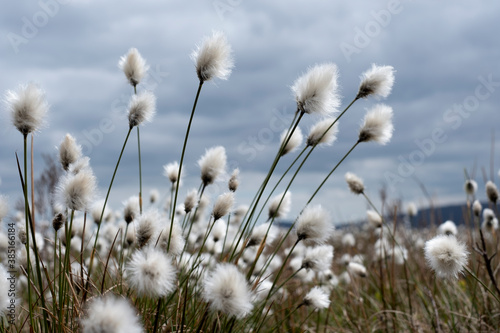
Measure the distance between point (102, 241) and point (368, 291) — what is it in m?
2.62

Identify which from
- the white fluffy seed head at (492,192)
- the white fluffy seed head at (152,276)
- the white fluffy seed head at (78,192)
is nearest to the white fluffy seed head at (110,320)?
the white fluffy seed head at (152,276)

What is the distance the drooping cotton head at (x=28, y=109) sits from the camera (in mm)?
1805

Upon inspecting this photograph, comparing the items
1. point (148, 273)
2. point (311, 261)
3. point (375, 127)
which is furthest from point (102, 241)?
point (148, 273)

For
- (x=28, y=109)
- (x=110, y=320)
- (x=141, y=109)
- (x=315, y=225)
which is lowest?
(x=110, y=320)

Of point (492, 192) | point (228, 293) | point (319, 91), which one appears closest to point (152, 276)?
point (228, 293)

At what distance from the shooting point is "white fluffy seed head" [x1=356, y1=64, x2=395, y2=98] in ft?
7.05

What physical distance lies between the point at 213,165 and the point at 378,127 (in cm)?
76

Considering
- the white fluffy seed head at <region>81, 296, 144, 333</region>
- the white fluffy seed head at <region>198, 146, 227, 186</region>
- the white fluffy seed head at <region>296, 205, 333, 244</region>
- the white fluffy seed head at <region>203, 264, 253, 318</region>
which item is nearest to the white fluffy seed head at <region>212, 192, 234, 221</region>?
the white fluffy seed head at <region>198, 146, 227, 186</region>

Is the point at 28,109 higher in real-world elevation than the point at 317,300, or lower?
higher

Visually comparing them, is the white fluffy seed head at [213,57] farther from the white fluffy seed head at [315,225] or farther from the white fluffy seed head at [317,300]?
the white fluffy seed head at [317,300]

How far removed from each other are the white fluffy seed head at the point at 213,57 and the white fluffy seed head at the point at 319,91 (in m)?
0.32

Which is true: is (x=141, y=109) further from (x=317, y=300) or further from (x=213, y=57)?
(x=317, y=300)

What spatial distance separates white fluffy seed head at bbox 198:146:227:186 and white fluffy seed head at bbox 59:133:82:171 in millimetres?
545

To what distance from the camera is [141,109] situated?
7.21 feet
